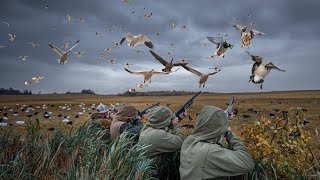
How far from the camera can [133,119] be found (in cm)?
897

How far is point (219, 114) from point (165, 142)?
187cm

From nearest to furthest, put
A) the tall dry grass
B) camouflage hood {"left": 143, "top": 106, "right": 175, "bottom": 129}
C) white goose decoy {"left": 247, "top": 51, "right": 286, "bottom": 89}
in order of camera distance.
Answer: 1. the tall dry grass
2. camouflage hood {"left": 143, "top": 106, "right": 175, "bottom": 129}
3. white goose decoy {"left": 247, "top": 51, "right": 286, "bottom": 89}

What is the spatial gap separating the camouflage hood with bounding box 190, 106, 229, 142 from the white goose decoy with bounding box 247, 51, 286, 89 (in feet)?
6.89

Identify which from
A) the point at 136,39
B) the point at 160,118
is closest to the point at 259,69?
the point at 160,118

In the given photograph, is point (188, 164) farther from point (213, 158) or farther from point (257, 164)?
point (257, 164)

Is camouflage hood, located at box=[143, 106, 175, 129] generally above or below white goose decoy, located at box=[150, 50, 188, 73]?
below

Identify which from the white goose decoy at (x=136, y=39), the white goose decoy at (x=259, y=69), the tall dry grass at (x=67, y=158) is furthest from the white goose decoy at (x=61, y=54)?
the white goose decoy at (x=259, y=69)

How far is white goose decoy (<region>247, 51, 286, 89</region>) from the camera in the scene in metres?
6.86

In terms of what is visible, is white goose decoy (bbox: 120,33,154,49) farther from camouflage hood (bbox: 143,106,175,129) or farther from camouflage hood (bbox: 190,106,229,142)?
camouflage hood (bbox: 190,106,229,142)

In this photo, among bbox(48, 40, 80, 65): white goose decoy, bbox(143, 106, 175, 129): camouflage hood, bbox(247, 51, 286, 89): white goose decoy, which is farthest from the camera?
bbox(48, 40, 80, 65): white goose decoy

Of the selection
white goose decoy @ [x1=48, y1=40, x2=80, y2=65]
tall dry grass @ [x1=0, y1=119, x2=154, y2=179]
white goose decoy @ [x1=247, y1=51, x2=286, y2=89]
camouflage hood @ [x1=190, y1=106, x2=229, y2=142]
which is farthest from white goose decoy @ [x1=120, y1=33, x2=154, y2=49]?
camouflage hood @ [x1=190, y1=106, x2=229, y2=142]

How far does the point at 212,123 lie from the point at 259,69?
2.57 m

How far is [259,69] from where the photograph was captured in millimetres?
7102

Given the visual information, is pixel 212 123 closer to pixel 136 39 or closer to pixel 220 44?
pixel 220 44
